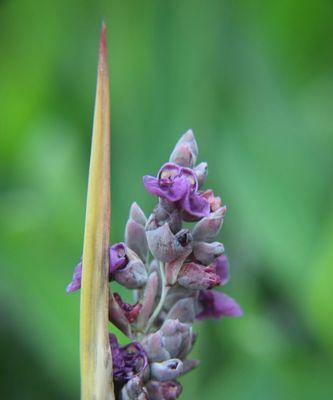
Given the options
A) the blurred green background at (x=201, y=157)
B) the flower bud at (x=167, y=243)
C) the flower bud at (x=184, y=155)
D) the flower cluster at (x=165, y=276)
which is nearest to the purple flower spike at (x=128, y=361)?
the flower cluster at (x=165, y=276)

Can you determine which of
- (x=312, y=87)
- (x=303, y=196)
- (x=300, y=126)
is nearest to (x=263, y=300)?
(x=303, y=196)

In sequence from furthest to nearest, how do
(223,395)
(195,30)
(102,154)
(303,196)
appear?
(195,30)
(303,196)
(223,395)
(102,154)

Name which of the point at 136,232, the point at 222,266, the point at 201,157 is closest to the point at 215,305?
the point at 222,266

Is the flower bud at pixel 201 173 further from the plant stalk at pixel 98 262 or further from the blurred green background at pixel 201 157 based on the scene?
the blurred green background at pixel 201 157

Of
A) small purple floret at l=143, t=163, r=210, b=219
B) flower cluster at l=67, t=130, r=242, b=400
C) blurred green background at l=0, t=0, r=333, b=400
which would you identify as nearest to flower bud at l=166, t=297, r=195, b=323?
flower cluster at l=67, t=130, r=242, b=400

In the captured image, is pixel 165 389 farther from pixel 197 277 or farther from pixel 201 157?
pixel 201 157

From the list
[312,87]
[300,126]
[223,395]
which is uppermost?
[312,87]

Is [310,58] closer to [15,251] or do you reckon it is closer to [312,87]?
[312,87]
